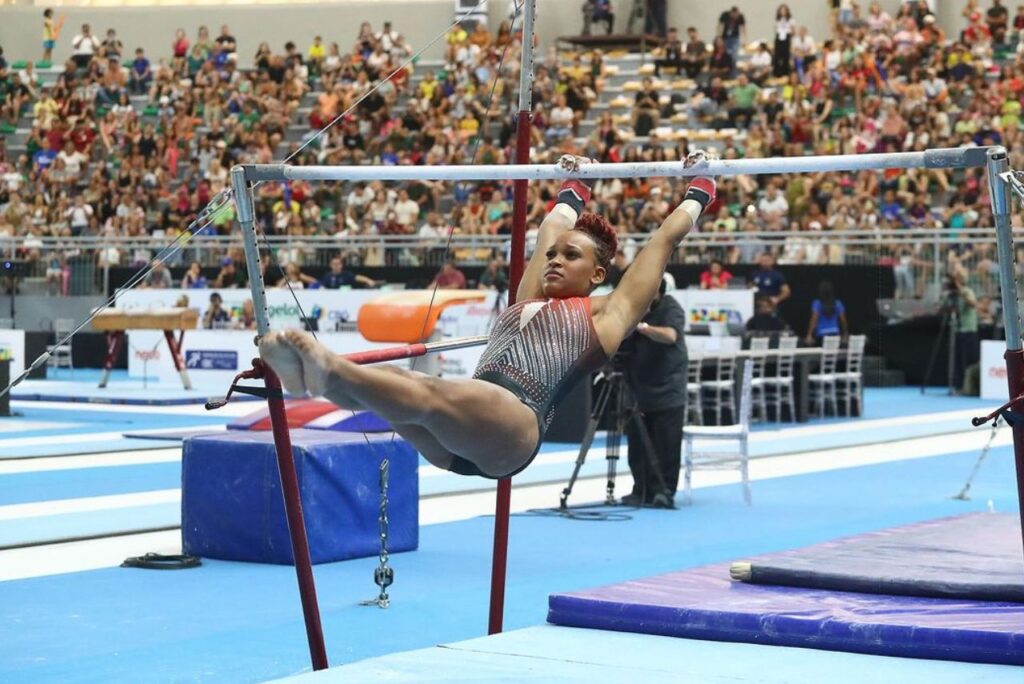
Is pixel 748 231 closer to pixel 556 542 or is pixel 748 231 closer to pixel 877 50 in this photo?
pixel 877 50

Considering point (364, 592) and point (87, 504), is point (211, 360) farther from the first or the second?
point (364, 592)

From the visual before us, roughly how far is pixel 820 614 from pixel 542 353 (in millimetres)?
1480

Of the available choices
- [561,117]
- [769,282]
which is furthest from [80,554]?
[561,117]

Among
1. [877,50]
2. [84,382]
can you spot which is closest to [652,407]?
[84,382]

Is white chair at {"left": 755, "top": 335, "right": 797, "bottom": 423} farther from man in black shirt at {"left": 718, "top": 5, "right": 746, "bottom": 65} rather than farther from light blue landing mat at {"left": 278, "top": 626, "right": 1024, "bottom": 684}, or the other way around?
light blue landing mat at {"left": 278, "top": 626, "right": 1024, "bottom": 684}

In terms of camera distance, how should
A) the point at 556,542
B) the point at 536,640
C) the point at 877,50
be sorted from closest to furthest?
the point at 536,640 → the point at 556,542 → the point at 877,50

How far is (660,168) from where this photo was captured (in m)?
5.39

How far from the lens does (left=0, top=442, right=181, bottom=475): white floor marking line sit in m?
11.9

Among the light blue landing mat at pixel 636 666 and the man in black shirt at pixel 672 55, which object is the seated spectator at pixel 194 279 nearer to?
the man in black shirt at pixel 672 55

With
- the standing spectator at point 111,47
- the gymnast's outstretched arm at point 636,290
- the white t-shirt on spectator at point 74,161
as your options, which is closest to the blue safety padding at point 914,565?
the gymnast's outstretched arm at point 636,290

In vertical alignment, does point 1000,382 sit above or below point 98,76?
Result: below

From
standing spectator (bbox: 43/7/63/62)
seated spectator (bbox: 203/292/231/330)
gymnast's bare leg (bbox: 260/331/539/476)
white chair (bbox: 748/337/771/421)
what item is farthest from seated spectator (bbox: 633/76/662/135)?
gymnast's bare leg (bbox: 260/331/539/476)

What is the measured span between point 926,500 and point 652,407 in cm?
229

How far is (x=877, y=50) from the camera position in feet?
82.0
